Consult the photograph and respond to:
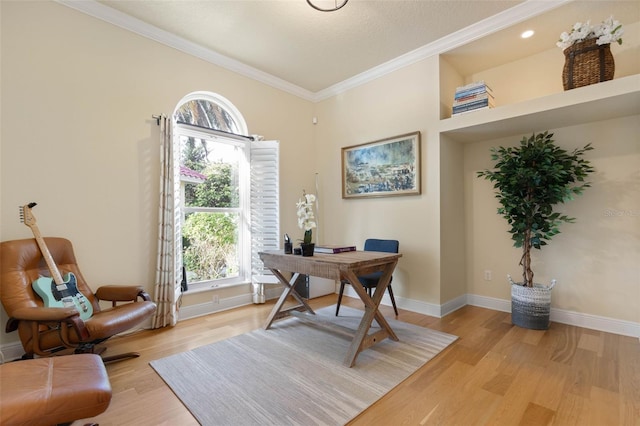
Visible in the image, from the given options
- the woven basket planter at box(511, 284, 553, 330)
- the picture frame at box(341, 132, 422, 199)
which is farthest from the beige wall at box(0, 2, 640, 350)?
the woven basket planter at box(511, 284, 553, 330)

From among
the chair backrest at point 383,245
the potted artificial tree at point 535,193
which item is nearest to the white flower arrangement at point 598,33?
the potted artificial tree at point 535,193

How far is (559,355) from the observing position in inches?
91.4

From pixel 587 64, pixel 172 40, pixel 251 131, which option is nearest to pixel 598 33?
pixel 587 64

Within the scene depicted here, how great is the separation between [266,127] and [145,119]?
153 cm

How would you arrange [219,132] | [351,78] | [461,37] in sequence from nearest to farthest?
[461,37], [219,132], [351,78]

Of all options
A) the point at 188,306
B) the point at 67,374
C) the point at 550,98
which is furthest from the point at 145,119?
the point at 550,98

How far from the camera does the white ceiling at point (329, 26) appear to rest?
2650mm

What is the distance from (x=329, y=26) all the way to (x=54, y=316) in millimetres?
3334

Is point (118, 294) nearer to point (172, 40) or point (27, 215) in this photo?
point (27, 215)

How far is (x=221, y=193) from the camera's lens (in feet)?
12.2

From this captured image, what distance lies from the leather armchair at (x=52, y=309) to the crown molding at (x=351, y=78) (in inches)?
83.7

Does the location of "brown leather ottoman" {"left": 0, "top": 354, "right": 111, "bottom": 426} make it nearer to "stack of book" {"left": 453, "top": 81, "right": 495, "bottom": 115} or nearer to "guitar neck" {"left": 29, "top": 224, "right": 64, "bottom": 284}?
"guitar neck" {"left": 29, "top": 224, "right": 64, "bottom": 284}

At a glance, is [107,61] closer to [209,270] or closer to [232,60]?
[232,60]

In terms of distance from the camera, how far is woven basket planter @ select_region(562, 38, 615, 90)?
7.91ft
